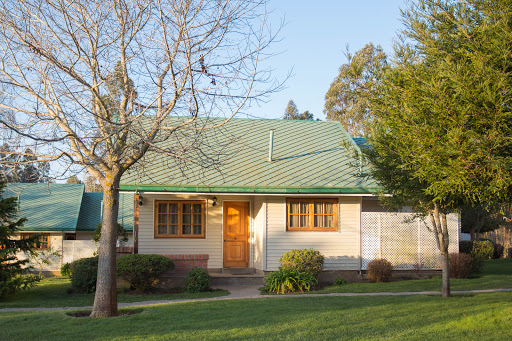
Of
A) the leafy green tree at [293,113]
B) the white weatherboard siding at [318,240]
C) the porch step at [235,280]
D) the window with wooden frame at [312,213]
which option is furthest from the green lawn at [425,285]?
the leafy green tree at [293,113]

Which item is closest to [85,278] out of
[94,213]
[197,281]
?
[197,281]

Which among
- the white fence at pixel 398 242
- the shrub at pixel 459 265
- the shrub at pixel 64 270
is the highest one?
the white fence at pixel 398 242

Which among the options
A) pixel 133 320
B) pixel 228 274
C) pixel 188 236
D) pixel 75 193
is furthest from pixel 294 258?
pixel 75 193

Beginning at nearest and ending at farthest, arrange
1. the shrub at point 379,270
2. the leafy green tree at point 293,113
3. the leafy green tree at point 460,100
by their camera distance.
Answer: the leafy green tree at point 460,100
the shrub at point 379,270
the leafy green tree at point 293,113

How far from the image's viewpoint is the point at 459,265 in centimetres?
1559

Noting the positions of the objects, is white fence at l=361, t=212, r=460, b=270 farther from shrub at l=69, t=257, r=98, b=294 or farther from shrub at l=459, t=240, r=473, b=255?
shrub at l=69, t=257, r=98, b=294

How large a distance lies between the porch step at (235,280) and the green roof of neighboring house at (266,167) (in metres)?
2.58

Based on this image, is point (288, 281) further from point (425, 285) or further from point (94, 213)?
point (94, 213)

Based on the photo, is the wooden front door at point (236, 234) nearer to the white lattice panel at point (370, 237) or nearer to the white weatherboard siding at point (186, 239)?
the white weatherboard siding at point (186, 239)

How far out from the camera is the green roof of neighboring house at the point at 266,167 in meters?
15.3

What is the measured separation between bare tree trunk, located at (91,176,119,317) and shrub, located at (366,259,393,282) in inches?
328

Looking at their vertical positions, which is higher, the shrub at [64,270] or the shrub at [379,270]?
the shrub at [379,270]

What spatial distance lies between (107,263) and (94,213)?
648 inches

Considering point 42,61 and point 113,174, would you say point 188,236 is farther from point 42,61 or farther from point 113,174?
point 42,61
